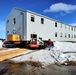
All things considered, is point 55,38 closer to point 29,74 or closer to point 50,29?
point 50,29

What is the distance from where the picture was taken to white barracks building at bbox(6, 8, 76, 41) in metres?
25.7

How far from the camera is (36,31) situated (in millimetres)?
27688

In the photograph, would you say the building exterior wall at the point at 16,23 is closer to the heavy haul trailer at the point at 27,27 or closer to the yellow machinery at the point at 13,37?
the heavy haul trailer at the point at 27,27

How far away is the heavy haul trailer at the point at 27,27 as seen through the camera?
83.6 ft

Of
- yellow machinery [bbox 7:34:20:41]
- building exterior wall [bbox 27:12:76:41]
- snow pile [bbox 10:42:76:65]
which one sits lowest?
snow pile [bbox 10:42:76:65]

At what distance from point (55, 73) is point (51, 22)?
24203mm

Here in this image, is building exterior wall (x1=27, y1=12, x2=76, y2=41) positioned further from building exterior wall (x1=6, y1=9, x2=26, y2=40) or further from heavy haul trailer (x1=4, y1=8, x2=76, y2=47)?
building exterior wall (x1=6, y1=9, x2=26, y2=40)

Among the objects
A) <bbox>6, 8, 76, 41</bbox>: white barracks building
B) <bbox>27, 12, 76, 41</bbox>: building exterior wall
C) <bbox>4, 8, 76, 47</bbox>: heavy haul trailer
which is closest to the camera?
<bbox>4, 8, 76, 47</bbox>: heavy haul trailer

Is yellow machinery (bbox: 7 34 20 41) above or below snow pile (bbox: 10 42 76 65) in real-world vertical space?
above

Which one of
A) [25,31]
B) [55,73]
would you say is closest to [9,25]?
[25,31]

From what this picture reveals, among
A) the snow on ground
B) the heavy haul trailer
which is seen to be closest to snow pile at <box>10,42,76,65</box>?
the snow on ground

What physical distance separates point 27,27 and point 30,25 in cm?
92

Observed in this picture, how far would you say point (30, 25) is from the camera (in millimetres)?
26188

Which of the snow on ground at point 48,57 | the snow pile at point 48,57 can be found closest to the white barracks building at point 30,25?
the snow on ground at point 48,57
